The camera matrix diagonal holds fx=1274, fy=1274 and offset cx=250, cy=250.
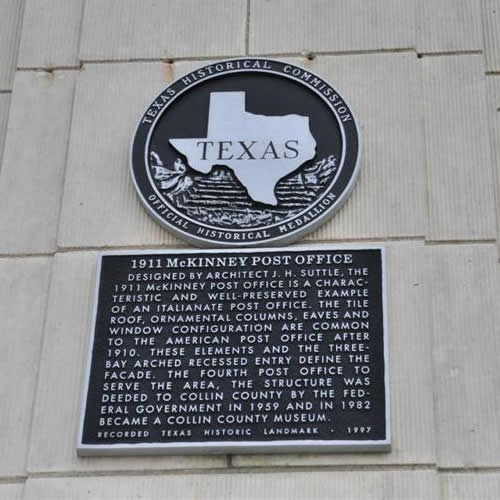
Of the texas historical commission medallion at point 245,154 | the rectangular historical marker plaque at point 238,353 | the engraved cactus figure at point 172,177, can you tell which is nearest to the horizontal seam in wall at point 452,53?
the texas historical commission medallion at point 245,154

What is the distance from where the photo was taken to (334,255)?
29.4 feet

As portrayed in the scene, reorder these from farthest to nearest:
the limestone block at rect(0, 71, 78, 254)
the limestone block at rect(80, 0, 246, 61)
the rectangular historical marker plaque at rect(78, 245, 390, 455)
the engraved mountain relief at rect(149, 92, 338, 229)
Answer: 1. the limestone block at rect(80, 0, 246, 61)
2. the limestone block at rect(0, 71, 78, 254)
3. the engraved mountain relief at rect(149, 92, 338, 229)
4. the rectangular historical marker plaque at rect(78, 245, 390, 455)

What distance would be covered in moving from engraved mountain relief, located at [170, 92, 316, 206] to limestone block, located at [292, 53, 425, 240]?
446mm

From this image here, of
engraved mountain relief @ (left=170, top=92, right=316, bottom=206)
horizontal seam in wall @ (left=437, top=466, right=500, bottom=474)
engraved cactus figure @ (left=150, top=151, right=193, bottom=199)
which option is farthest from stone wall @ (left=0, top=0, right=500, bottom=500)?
engraved mountain relief @ (left=170, top=92, right=316, bottom=206)

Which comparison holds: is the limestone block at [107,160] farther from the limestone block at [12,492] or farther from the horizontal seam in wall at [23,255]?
the limestone block at [12,492]

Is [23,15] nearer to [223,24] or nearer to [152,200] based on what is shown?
[223,24]

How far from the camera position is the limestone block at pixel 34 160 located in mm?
9484

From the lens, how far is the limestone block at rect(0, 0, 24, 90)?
10.6 meters

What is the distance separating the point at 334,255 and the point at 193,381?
136cm

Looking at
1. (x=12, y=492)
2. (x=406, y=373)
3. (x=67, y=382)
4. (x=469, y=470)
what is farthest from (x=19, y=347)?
(x=469, y=470)

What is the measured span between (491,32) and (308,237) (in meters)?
2.56

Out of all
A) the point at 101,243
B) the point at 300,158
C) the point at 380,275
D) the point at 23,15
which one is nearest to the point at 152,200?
the point at 101,243

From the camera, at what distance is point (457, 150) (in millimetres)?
9477

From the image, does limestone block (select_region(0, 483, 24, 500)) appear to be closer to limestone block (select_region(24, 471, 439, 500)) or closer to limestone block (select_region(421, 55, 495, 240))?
limestone block (select_region(24, 471, 439, 500))
